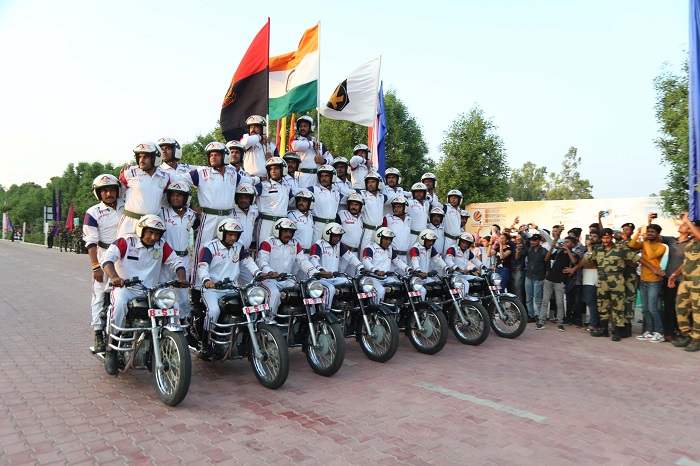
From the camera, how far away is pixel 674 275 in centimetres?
864

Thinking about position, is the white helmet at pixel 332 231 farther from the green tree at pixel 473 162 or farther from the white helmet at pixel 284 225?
the green tree at pixel 473 162

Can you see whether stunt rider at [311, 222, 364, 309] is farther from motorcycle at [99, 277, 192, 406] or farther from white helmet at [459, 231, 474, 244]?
white helmet at [459, 231, 474, 244]

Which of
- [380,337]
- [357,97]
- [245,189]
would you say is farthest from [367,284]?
[357,97]

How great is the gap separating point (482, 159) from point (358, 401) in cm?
2316

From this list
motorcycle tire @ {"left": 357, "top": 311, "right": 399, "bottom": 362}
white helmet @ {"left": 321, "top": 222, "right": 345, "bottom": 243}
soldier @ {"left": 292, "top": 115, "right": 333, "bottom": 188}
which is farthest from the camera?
soldier @ {"left": 292, "top": 115, "right": 333, "bottom": 188}

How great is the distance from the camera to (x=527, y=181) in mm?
84938

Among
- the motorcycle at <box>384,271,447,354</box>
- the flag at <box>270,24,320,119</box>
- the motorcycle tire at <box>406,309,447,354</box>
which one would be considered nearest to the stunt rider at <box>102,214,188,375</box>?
the motorcycle at <box>384,271,447,354</box>

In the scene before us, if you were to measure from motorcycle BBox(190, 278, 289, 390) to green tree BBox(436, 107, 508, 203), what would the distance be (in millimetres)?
22072

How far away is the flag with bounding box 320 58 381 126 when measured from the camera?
11062mm

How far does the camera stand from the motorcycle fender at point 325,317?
5.95 metres

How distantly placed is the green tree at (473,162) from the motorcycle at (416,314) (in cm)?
1968

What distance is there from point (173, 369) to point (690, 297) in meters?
7.82

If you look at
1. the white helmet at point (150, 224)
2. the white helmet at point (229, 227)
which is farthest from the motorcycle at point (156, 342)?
the white helmet at point (229, 227)

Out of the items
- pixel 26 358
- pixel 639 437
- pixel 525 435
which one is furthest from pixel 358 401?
pixel 26 358
